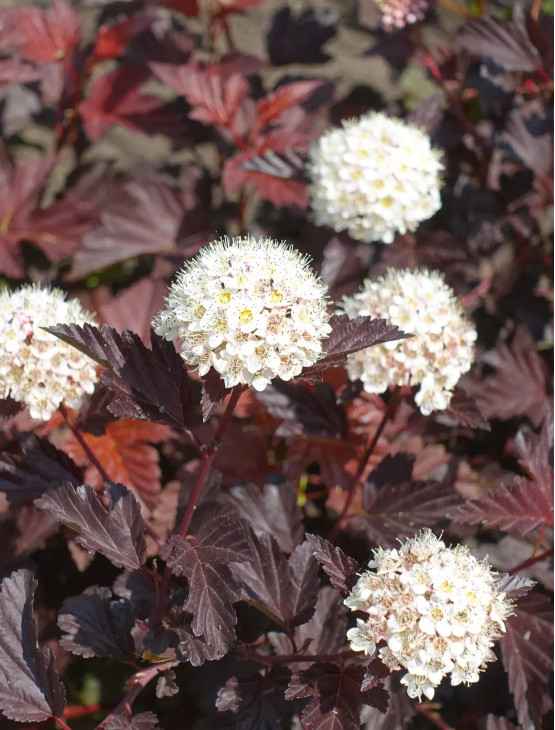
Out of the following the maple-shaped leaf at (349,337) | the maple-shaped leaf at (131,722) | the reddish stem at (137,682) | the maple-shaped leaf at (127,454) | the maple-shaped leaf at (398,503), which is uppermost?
the maple-shaped leaf at (349,337)

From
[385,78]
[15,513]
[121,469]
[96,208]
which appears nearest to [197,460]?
[121,469]

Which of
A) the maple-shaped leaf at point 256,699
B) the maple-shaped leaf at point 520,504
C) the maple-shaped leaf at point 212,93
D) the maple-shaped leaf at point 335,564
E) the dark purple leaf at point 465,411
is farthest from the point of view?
the maple-shaped leaf at point 212,93

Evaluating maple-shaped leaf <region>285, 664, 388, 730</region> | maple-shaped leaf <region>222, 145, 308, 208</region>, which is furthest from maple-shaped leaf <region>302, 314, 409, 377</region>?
maple-shaped leaf <region>222, 145, 308, 208</region>

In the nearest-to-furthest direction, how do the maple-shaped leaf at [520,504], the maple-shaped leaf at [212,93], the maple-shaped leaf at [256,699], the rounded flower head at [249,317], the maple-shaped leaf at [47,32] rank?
1. the rounded flower head at [249,317]
2. the maple-shaped leaf at [256,699]
3. the maple-shaped leaf at [520,504]
4. the maple-shaped leaf at [212,93]
5. the maple-shaped leaf at [47,32]

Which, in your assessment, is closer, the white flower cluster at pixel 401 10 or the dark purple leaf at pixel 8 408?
the dark purple leaf at pixel 8 408

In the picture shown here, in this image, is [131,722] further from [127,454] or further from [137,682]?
[127,454]

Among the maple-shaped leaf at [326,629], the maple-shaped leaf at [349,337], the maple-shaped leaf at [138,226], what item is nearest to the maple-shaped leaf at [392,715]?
the maple-shaped leaf at [326,629]

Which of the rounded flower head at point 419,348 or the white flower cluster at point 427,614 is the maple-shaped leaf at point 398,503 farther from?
the white flower cluster at point 427,614

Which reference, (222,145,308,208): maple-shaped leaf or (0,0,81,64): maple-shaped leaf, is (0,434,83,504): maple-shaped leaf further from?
(0,0,81,64): maple-shaped leaf
